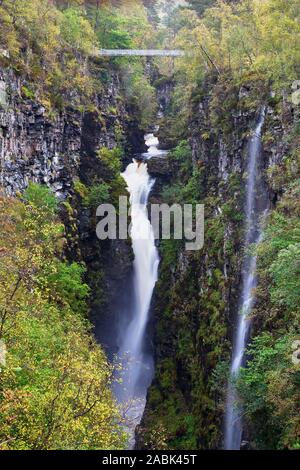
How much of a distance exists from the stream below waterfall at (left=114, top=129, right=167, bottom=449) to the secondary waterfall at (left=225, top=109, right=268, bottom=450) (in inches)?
351

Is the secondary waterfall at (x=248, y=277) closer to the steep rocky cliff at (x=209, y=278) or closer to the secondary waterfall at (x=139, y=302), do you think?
the steep rocky cliff at (x=209, y=278)

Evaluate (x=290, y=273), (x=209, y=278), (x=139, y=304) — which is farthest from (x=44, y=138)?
(x=290, y=273)

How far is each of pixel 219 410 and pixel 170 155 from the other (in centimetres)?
2193

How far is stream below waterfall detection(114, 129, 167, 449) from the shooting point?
2732 centimetres

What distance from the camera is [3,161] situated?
75.2ft

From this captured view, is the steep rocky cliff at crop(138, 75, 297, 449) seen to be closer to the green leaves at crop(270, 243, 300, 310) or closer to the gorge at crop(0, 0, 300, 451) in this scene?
the gorge at crop(0, 0, 300, 451)

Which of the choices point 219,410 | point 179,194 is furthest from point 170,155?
point 219,410

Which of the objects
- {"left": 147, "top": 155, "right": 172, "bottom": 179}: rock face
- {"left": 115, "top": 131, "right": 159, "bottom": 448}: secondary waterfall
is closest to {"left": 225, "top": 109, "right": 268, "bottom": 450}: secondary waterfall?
{"left": 115, "top": 131, "right": 159, "bottom": 448}: secondary waterfall

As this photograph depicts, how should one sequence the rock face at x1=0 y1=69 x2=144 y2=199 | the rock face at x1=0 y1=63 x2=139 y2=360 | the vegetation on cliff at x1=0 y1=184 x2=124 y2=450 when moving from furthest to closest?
the rock face at x1=0 y1=63 x2=139 y2=360 → the rock face at x1=0 y1=69 x2=144 y2=199 → the vegetation on cliff at x1=0 y1=184 x2=124 y2=450

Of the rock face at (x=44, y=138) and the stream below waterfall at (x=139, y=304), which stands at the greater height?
the rock face at (x=44, y=138)

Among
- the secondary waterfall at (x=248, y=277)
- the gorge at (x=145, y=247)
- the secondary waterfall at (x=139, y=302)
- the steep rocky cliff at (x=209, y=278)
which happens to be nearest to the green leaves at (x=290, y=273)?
the gorge at (x=145, y=247)

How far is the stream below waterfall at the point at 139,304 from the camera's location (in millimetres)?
27323

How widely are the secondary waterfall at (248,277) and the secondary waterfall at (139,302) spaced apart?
358 inches
